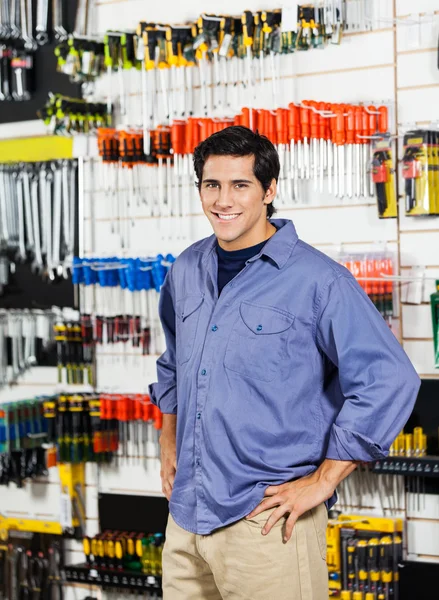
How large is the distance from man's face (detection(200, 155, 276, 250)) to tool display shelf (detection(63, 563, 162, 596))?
2261mm

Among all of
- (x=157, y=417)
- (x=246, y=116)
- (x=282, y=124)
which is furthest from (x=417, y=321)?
(x=157, y=417)

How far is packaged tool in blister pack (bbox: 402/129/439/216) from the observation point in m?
3.85

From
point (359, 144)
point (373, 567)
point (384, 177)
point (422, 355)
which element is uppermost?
point (359, 144)

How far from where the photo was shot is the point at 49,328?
475 centimetres

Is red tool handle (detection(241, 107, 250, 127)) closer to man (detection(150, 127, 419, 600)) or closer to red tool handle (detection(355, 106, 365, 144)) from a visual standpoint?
red tool handle (detection(355, 106, 365, 144))

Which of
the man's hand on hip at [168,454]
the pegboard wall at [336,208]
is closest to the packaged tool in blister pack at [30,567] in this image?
the pegboard wall at [336,208]

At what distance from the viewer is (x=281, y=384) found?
246cm

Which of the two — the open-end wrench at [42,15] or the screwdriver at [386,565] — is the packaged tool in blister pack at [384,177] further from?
the open-end wrench at [42,15]

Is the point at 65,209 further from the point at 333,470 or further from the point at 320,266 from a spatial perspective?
the point at 333,470

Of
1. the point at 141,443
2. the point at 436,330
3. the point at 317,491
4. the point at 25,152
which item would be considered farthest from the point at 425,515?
the point at 25,152

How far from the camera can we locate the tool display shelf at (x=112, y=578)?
14.0 feet

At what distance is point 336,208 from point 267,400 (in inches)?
75.3

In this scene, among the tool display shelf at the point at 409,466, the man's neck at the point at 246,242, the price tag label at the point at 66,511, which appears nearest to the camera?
the man's neck at the point at 246,242

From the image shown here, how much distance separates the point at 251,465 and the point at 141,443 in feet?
7.20
